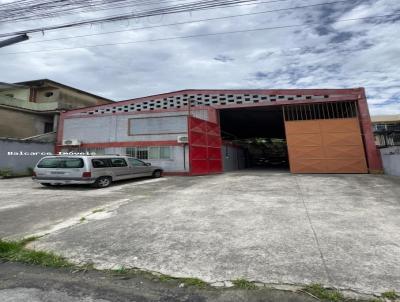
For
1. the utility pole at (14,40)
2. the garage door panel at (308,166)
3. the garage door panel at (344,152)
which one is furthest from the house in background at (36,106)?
the garage door panel at (344,152)

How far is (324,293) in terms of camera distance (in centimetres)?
214

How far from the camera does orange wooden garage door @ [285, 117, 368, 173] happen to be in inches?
502

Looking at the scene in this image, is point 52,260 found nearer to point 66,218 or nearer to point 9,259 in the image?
point 9,259

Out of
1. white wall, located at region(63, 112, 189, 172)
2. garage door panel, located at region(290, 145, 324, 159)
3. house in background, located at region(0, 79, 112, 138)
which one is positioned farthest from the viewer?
house in background, located at region(0, 79, 112, 138)

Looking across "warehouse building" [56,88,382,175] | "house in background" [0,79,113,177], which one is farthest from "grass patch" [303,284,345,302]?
"house in background" [0,79,113,177]

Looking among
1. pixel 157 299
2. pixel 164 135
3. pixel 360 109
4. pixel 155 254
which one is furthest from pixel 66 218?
pixel 360 109

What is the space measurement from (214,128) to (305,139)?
5.78 metres

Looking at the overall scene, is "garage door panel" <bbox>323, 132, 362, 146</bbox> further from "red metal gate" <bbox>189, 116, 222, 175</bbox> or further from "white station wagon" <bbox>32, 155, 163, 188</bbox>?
"white station wagon" <bbox>32, 155, 163, 188</bbox>

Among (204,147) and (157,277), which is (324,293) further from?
(204,147)

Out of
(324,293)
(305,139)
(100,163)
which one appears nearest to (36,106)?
(100,163)

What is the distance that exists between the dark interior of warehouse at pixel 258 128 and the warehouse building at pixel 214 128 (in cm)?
16

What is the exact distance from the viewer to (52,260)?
2.99m

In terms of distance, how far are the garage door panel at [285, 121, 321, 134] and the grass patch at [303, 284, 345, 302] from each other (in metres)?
12.5

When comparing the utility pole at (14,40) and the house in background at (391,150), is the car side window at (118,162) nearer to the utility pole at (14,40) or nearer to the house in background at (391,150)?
the utility pole at (14,40)
